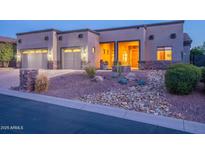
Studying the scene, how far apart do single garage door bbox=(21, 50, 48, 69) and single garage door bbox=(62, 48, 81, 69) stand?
216 centimetres

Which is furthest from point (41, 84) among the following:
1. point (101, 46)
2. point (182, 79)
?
point (101, 46)

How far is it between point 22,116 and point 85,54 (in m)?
13.6

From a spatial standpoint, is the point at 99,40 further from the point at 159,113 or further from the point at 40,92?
the point at 159,113

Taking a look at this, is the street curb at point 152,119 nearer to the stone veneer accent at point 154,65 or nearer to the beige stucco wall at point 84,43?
the stone veneer accent at point 154,65

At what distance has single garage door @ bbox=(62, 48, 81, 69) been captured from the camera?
18734mm

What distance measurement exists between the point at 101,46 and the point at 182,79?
1440 centimetres

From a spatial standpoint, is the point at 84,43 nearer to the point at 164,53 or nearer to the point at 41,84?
the point at 164,53

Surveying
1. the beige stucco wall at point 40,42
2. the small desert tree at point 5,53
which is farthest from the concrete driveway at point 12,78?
the small desert tree at point 5,53

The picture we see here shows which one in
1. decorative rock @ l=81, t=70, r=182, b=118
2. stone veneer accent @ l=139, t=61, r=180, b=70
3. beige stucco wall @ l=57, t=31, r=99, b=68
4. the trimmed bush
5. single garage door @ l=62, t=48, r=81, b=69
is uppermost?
beige stucco wall @ l=57, t=31, r=99, b=68

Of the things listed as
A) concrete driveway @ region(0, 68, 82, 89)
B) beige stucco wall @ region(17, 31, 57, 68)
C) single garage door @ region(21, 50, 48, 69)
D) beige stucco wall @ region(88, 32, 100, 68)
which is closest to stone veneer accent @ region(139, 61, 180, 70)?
beige stucco wall @ region(88, 32, 100, 68)

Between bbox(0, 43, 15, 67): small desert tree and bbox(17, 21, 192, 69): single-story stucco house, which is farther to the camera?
bbox(0, 43, 15, 67): small desert tree

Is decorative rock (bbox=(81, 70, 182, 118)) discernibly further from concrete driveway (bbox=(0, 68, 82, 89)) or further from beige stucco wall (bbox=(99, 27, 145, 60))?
beige stucco wall (bbox=(99, 27, 145, 60))

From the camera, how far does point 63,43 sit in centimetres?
1927
